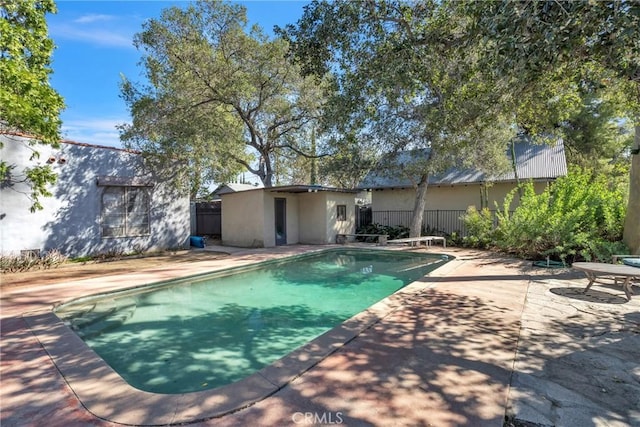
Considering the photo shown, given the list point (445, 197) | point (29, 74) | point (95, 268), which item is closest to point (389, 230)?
point (445, 197)

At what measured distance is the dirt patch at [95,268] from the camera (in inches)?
320

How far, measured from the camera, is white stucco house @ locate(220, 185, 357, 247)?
1494 cm

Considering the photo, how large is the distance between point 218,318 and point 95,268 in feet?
19.6

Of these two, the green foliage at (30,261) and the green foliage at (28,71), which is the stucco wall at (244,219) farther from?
the green foliage at (28,71)

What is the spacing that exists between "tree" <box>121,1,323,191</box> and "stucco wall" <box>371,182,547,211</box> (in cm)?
859

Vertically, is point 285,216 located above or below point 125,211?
below

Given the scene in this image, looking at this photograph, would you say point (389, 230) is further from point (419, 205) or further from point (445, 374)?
point (445, 374)

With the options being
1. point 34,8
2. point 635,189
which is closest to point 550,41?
point 635,189

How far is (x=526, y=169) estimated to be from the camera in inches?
655

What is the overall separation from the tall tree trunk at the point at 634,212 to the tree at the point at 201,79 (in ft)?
31.7

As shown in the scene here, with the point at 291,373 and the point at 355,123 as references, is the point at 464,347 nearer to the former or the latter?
the point at 291,373

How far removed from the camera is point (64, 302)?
6.18 meters

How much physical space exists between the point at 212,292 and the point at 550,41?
307 inches

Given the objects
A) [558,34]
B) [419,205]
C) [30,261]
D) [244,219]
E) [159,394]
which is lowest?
[159,394]
